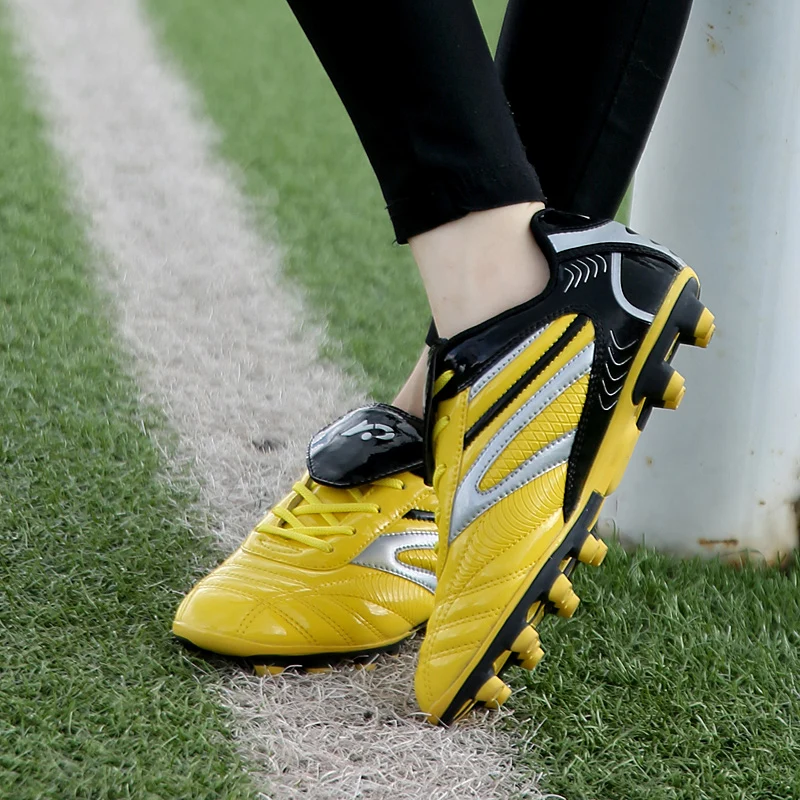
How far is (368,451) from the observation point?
3.48 ft

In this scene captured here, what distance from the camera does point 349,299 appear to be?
81.1 inches

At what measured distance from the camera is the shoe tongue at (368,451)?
1060mm

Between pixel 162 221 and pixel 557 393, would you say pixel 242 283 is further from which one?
pixel 557 393

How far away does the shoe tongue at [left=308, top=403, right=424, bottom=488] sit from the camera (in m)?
1.06

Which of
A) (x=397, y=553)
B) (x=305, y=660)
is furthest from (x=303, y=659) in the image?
(x=397, y=553)

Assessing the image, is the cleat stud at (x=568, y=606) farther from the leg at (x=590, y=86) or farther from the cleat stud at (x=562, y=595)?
the leg at (x=590, y=86)

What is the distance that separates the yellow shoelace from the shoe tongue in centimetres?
1

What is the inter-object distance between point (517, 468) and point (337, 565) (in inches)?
8.5

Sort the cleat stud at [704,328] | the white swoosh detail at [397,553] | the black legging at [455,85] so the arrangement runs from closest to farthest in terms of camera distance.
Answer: the black legging at [455,85] < the cleat stud at [704,328] < the white swoosh detail at [397,553]

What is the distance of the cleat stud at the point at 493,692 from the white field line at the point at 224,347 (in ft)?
0.15

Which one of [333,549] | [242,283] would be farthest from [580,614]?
[242,283]

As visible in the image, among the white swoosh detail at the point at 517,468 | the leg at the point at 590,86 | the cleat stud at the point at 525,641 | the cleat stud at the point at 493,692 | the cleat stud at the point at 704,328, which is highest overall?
the leg at the point at 590,86

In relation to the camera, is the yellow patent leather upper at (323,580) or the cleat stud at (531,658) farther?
the yellow patent leather upper at (323,580)

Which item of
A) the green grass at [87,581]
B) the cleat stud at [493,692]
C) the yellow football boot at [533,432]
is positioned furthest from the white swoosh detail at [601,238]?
the green grass at [87,581]
